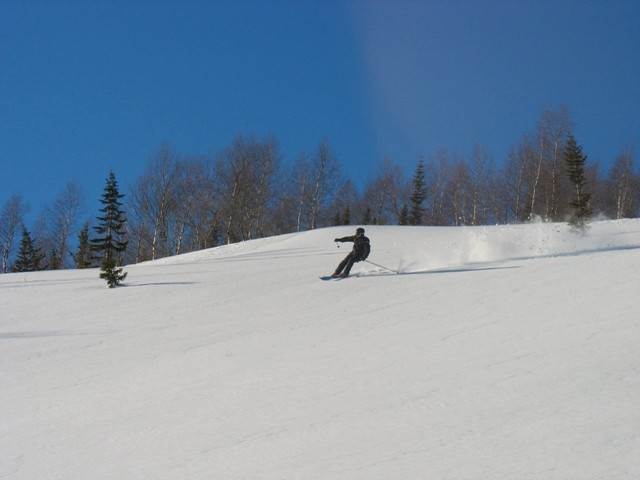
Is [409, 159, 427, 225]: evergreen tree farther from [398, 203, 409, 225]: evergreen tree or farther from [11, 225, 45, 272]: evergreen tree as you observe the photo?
[11, 225, 45, 272]: evergreen tree

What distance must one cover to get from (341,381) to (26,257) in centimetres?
5174

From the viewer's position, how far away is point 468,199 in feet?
178


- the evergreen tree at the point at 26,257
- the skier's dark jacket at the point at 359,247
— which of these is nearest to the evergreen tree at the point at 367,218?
the evergreen tree at the point at 26,257

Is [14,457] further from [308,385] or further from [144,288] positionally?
[144,288]

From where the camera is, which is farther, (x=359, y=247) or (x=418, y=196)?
(x=418, y=196)

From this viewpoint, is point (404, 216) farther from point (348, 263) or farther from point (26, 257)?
point (348, 263)

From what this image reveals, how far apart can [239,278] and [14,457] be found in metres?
11.3

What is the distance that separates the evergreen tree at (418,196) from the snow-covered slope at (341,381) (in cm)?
4415

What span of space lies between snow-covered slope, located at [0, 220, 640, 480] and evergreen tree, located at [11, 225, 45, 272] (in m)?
40.5

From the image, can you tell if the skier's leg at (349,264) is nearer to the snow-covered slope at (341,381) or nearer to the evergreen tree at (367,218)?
the snow-covered slope at (341,381)

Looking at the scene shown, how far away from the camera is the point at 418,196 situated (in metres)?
57.4

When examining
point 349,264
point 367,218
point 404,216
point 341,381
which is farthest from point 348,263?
point 367,218

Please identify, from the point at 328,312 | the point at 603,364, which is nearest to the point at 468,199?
the point at 328,312

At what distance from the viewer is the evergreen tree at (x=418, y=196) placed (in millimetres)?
56550
